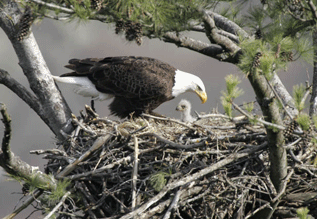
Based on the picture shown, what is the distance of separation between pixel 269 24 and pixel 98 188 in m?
1.89

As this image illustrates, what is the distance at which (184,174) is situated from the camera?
3.63m

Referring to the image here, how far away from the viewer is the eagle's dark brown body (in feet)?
16.1

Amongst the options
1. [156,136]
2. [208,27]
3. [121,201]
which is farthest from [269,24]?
[121,201]

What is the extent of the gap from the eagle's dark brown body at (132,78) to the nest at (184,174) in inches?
37.5

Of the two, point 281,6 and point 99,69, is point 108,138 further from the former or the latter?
point 281,6

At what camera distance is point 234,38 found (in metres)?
4.47

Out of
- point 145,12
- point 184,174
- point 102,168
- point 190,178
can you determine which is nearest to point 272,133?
point 190,178

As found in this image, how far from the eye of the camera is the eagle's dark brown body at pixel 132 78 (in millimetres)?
4902

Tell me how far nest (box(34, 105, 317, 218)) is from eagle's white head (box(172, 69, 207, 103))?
1.14m

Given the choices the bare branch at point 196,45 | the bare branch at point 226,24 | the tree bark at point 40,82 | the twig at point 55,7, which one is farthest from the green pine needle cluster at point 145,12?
the bare branch at point 226,24

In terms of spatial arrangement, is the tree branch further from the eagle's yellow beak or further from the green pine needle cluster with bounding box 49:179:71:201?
the eagle's yellow beak

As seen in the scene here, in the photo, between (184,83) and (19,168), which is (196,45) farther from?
(19,168)

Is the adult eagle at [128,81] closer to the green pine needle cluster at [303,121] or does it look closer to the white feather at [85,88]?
the white feather at [85,88]

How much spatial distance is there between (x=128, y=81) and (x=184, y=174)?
1565 mm
